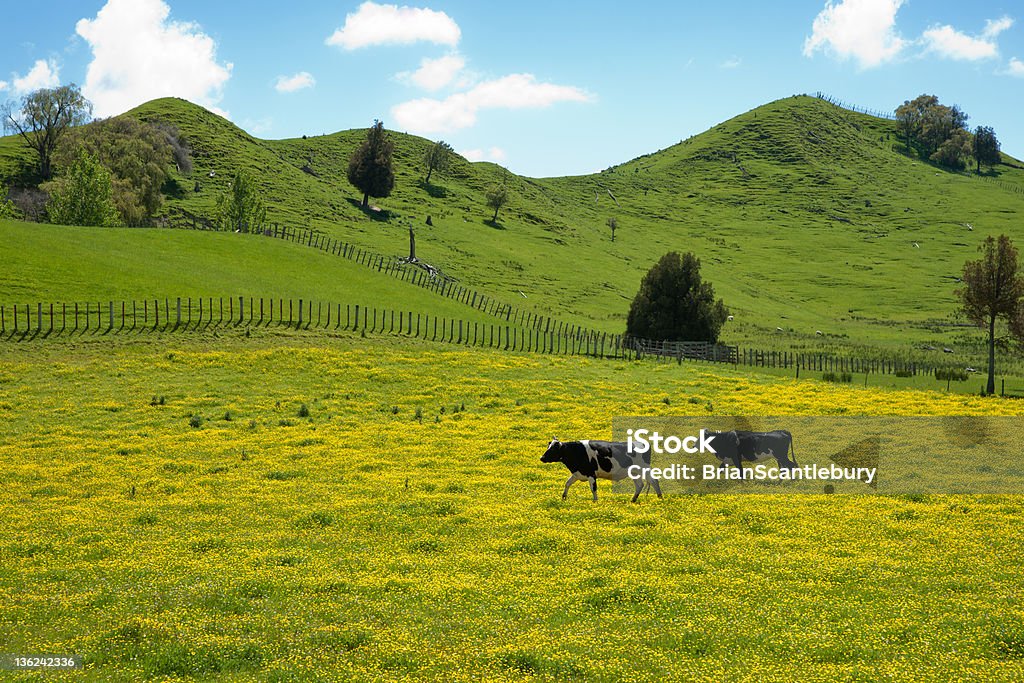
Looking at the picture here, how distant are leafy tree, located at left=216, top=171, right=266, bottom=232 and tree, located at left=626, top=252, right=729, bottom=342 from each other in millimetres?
62191

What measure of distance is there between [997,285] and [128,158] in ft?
354

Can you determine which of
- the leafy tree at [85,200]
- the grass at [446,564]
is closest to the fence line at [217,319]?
Result: the grass at [446,564]

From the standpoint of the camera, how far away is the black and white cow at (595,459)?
20.6 m

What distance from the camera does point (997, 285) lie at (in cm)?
5541

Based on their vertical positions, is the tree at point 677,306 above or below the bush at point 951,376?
above

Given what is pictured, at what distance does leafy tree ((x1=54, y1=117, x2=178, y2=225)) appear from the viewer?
101625 mm

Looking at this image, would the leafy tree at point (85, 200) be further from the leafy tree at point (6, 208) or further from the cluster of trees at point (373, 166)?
the cluster of trees at point (373, 166)

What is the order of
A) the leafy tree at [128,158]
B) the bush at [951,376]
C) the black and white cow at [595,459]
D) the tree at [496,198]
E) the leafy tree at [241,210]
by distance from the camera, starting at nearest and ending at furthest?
the black and white cow at [595,459] → the bush at [951,376] → the leafy tree at [128,158] → the leafy tree at [241,210] → the tree at [496,198]

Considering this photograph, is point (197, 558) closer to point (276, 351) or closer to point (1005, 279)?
point (276, 351)

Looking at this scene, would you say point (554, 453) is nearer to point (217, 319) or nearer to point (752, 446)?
point (752, 446)

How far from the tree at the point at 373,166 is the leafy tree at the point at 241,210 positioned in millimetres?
31969

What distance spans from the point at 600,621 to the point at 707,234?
18264 cm

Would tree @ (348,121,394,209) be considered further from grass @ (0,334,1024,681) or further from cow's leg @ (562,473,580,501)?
cow's leg @ (562,473,580,501)

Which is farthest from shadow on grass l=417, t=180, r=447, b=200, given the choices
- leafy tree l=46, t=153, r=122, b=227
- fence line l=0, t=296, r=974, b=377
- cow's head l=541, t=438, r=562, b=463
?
cow's head l=541, t=438, r=562, b=463
